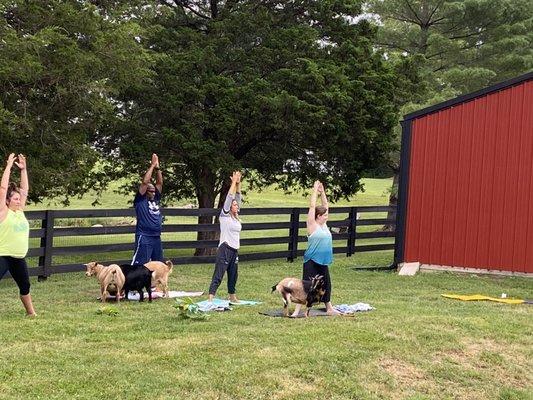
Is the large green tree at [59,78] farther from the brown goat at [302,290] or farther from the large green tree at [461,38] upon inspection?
the large green tree at [461,38]

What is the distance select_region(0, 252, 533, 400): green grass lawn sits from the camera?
5.33 meters

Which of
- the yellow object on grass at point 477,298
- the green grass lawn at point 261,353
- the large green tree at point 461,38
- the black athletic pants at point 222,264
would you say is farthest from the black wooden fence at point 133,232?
the large green tree at point 461,38

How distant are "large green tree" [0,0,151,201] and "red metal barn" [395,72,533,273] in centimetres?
565

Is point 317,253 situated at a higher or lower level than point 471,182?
lower

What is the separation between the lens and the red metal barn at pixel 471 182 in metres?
12.4

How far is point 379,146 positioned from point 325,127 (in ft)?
5.17

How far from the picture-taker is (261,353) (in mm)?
6094

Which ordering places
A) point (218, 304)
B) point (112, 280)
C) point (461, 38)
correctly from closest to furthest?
point (218, 304) < point (112, 280) < point (461, 38)

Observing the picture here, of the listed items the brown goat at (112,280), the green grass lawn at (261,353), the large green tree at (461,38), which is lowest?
the green grass lawn at (261,353)

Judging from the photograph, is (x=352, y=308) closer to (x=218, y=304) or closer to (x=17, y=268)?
(x=218, y=304)

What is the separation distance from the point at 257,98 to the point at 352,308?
7.65 m

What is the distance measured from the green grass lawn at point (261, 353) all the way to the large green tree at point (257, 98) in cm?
697

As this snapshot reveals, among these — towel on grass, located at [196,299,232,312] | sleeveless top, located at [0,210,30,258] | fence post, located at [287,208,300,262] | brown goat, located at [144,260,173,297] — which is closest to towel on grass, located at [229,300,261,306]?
towel on grass, located at [196,299,232,312]

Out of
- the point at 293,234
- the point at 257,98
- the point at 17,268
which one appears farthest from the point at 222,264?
the point at 257,98
